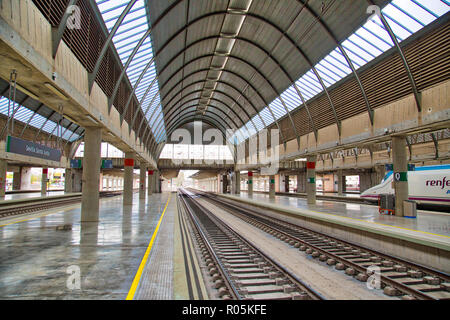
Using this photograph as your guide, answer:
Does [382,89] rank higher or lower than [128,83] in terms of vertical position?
lower

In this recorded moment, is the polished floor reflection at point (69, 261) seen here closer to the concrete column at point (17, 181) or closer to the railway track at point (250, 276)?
the railway track at point (250, 276)

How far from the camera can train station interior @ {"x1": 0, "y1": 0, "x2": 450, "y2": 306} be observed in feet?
21.1

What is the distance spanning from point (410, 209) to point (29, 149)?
18.7 metres

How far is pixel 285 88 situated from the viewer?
2730 cm

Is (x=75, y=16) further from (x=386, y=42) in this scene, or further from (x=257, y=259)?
(x=386, y=42)

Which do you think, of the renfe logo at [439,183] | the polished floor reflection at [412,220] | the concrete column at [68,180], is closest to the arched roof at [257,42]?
the polished floor reflection at [412,220]

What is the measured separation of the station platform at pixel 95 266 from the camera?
16.7 feet

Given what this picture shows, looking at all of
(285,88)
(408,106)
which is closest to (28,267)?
(408,106)

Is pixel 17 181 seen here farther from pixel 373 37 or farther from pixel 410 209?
pixel 410 209

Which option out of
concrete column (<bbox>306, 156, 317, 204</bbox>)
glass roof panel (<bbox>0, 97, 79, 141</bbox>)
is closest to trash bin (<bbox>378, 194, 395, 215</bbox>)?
concrete column (<bbox>306, 156, 317, 204</bbox>)

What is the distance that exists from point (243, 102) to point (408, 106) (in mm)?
26372

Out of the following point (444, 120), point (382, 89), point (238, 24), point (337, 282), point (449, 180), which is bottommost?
point (337, 282)

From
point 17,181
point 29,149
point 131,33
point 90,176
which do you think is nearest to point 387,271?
point 29,149

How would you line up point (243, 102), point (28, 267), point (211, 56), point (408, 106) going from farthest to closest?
point (243, 102)
point (211, 56)
point (408, 106)
point (28, 267)
